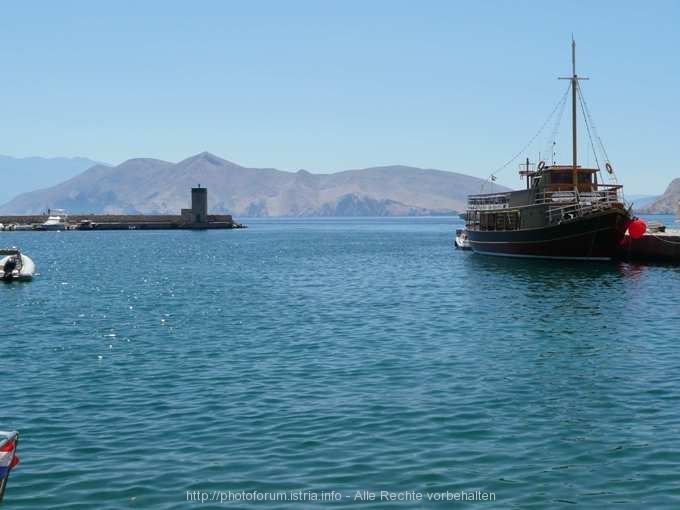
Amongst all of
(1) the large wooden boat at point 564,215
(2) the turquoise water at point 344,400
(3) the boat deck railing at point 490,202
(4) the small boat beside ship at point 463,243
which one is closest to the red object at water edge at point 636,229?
(1) the large wooden boat at point 564,215

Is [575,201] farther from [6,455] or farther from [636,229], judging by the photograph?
[6,455]

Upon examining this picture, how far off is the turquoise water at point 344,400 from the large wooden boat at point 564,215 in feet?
79.1

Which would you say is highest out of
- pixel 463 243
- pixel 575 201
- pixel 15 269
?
pixel 575 201

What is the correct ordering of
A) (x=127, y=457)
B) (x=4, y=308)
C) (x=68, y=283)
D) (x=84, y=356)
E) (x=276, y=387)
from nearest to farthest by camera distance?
(x=127, y=457) → (x=276, y=387) → (x=84, y=356) → (x=4, y=308) → (x=68, y=283)

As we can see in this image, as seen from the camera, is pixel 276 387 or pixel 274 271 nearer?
pixel 276 387

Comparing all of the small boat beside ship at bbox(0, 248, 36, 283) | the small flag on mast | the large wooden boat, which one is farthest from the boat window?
the small flag on mast

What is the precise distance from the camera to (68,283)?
55.7 metres

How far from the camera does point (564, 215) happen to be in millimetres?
67188

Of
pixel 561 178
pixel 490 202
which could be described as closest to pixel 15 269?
pixel 561 178

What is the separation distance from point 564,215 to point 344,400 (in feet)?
173

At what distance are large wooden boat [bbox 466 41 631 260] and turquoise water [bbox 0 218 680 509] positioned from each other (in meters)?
24.1

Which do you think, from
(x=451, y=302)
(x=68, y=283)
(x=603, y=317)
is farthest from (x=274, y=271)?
(x=603, y=317)

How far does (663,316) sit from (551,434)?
70.7 feet

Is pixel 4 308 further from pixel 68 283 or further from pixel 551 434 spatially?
pixel 551 434
